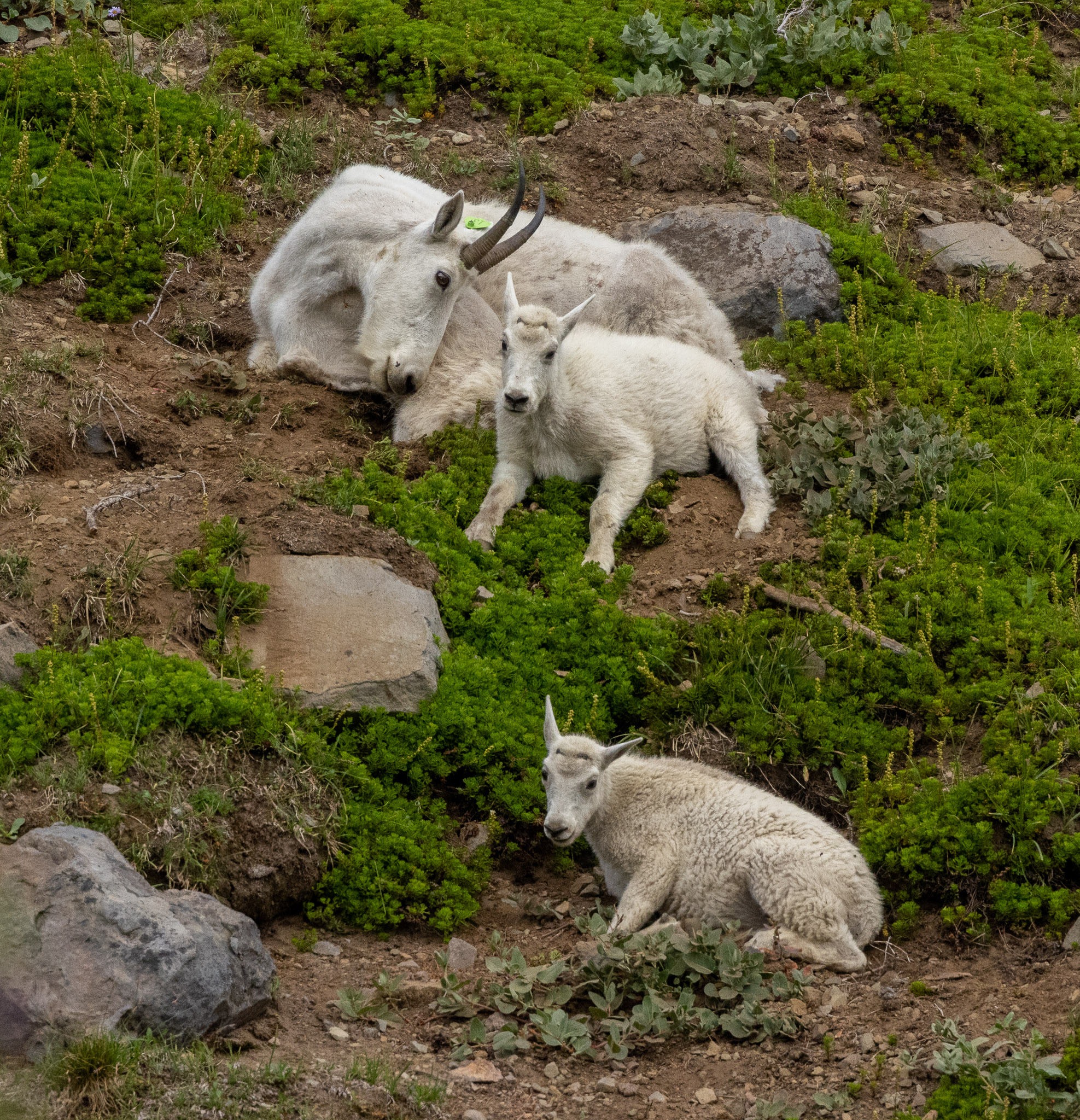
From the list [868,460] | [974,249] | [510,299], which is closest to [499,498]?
[510,299]

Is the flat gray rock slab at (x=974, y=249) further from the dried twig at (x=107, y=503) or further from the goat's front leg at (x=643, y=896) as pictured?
the dried twig at (x=107, y=503)

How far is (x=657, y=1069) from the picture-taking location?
539cm

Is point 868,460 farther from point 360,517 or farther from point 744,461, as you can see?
point 360,517

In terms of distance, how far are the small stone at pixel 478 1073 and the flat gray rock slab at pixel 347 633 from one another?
226 cm

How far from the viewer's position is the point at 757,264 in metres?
11.0

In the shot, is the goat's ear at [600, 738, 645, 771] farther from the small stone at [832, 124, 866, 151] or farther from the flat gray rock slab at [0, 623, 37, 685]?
the small stone at [832, 124, 866, 151]

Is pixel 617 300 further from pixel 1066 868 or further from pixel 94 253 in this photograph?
pixel 1066 868

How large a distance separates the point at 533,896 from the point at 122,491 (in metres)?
3.48

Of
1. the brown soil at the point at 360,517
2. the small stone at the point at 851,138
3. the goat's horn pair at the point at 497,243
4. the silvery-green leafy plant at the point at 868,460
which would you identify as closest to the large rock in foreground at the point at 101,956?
the brown soil at the point at 360,517

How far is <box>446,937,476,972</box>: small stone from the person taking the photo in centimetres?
613

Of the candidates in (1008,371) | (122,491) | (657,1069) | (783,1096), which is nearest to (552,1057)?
(657,1069)

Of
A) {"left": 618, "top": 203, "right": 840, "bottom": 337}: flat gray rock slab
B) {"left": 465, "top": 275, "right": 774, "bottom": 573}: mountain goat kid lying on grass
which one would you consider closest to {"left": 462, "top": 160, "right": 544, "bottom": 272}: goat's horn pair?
{"left": 465, "top": 275, "right": 774, "bottom": 573}: mountain goat kid lying on grass

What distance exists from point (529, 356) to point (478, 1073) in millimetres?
4704

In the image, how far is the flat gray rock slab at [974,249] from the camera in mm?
11477
